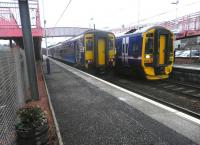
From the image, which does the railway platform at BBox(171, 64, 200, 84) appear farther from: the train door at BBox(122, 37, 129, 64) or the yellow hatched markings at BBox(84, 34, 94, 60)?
the yellow hatched markings at BBox(84, 34, 94, 60)

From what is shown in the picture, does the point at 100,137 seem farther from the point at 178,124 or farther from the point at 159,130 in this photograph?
the point at 178,124

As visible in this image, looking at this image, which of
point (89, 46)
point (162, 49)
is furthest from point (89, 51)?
point (162, 49)

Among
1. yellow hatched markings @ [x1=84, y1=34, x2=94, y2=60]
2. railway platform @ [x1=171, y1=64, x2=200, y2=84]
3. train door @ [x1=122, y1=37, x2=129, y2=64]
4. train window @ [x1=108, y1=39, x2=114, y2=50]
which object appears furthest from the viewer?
train window @ [x1=108, y1=39, x2=114, y2=50]

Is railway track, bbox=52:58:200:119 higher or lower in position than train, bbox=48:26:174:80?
lower

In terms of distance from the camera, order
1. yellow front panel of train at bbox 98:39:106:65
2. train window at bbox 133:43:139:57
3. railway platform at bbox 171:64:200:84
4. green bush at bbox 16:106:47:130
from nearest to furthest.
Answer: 1. green bush at bbox 16:106:47:130
2. train window at bbox 133:43:139:57
3. railway platform at bbox 171:64:200:84
4. yellow front panel of train at bbox 98:39:106:65

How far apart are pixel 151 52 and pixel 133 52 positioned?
1305mm

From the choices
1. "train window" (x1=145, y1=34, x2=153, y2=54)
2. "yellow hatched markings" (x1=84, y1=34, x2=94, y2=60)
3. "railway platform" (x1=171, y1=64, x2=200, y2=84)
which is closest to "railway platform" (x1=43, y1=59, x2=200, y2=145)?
"train window" (x1=145, y1=34, x2=153, y2=54)

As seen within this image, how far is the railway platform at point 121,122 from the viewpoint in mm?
3979

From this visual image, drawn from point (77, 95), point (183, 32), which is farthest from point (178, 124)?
point (183, 32)

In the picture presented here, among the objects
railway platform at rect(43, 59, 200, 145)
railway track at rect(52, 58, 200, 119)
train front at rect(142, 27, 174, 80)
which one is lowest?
railway track at rect(52, 58, 200, 119)

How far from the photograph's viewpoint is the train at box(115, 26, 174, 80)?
A: 1132 cm

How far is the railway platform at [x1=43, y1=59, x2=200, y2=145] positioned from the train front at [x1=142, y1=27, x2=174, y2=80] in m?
4.93

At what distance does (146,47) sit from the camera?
37.1ft

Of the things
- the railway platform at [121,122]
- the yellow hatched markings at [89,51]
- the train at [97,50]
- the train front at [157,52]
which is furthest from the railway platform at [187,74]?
the railway platform at [121,122]
